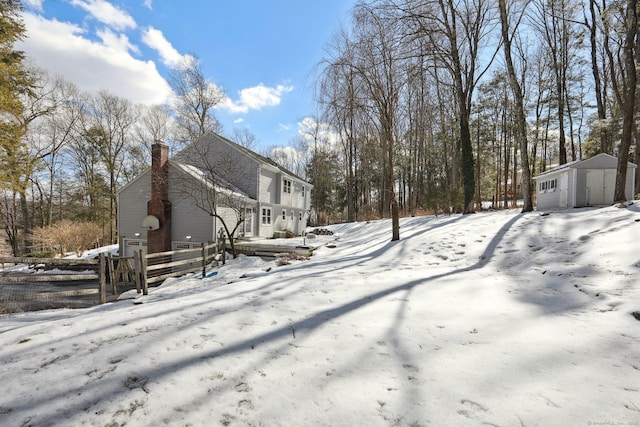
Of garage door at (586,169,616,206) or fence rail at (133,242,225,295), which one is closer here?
fence rail at (133,242,225,295)

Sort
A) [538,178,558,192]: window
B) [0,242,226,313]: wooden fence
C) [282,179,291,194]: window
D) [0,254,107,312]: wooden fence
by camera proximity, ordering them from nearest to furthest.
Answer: [0,254,107,312]: wooden fence, [0,242,226,313]: wooden fence, [538,178,558,192]: window, [282,179,291,194]: window

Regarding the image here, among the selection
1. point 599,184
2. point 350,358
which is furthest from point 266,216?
point 599,184

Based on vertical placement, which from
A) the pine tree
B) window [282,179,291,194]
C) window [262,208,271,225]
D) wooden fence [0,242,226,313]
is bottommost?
wooden fence [0,242,226,313]

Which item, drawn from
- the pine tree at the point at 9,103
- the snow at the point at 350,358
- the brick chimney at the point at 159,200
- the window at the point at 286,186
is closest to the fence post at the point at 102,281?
the snow at the point at 350,358

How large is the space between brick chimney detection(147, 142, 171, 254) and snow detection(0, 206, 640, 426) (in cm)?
1133

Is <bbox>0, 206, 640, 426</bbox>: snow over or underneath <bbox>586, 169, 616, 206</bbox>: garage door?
underneath

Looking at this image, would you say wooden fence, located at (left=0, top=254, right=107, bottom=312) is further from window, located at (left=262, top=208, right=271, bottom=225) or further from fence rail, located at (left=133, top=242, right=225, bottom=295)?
window, located at (left=262, top=208, right=271, bottom=225)

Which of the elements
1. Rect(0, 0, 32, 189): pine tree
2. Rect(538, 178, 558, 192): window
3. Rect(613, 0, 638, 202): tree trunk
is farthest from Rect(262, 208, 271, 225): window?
Rect(613, 0, 638, 202): tree trunk

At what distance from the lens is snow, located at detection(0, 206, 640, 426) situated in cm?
Answer: 202

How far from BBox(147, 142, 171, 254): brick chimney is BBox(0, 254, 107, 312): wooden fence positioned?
3.04 m

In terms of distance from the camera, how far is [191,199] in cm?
1591

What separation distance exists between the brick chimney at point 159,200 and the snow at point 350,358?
37.2 ft

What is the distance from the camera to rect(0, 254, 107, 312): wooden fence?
5633 millimetres

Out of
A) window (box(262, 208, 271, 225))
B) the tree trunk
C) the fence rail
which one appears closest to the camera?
the fence rail
